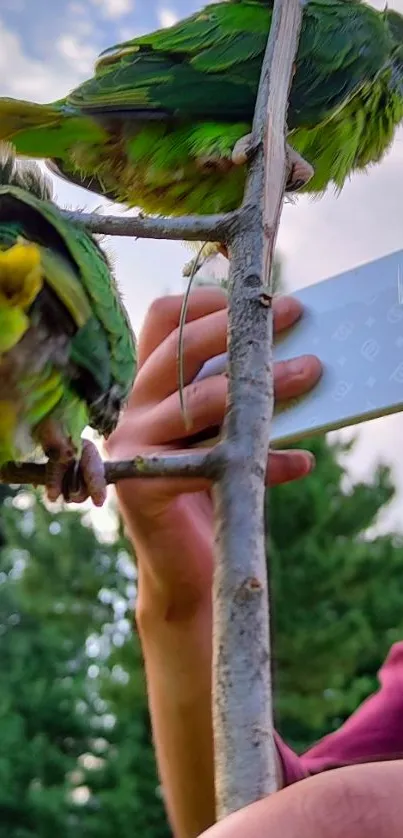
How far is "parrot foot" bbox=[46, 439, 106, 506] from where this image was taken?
407 millimetres

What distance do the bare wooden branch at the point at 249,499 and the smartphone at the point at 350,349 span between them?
0.08m

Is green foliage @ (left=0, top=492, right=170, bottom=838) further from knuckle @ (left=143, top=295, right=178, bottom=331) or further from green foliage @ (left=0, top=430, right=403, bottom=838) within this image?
knuckle @ (left=143, top=295, right=178, bottom=331)

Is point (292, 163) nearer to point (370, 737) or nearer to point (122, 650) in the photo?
point (370, 737)

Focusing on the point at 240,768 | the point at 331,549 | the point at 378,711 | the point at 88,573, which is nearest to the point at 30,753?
the point at 88,573

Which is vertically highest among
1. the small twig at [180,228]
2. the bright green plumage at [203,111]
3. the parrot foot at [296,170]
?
the bright green plumage at [203,111]

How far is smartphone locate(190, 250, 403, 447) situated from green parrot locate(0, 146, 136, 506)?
9cm

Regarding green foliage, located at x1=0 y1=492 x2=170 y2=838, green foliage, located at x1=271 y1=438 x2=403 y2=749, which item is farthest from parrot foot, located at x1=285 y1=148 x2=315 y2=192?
green foliage, located at x1=0 y1=492 x2=170 y2=838

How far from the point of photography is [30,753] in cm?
336

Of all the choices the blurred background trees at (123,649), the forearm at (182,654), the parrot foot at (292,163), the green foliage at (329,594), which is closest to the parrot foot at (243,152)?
the parrot foot at (292,163)

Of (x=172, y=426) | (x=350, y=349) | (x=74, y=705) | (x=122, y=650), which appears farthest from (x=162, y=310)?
(x=74, y=705)

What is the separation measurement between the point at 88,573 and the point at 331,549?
0.93 m

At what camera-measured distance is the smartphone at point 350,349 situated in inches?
15.5

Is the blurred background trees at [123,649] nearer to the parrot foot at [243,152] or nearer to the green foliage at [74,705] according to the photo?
the green foliage at [74,705]

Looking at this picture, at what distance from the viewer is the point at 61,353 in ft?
1.34
